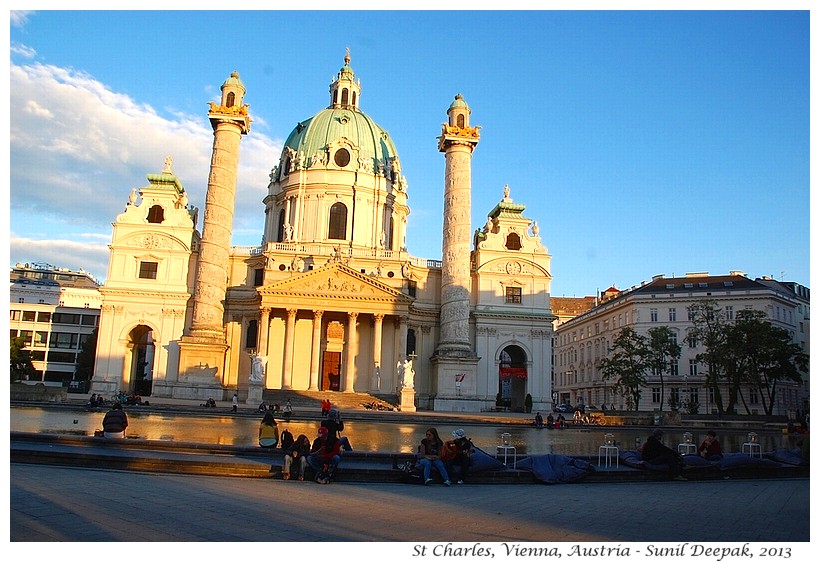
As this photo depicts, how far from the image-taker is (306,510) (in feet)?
30.7

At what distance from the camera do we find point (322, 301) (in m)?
53.5

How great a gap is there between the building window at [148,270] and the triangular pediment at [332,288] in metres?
8.94

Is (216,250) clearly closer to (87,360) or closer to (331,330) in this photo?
(331,330)

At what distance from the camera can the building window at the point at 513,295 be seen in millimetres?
58750

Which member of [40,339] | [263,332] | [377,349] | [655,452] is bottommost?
[655,452]

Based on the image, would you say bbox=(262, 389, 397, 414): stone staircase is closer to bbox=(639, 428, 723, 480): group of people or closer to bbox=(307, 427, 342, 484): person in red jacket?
bbox=(639, 428, 723, 480): group of people

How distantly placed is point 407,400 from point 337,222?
863 inches

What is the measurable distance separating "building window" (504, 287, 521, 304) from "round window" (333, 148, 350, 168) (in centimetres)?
1956

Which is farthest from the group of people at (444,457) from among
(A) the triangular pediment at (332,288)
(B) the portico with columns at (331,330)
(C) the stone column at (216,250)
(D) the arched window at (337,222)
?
(D) the arched window at (337,222)

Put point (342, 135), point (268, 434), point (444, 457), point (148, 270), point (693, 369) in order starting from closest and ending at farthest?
point (444, 457)
point (268, 434)
point (148, 270)
point (342, 135)
point (693, 369)

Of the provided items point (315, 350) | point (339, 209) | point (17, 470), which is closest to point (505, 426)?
point (315, 350)

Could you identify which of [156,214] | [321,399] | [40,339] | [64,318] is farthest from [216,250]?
[40,339]

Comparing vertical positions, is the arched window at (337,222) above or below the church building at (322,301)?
above

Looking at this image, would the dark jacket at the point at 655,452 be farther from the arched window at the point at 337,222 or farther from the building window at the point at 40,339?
the building window at the point at 40,339
